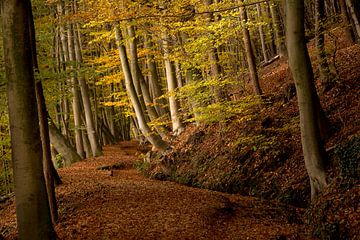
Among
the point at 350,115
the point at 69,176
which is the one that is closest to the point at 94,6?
the point at 69,176

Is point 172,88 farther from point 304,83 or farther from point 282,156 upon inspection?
point 304,83

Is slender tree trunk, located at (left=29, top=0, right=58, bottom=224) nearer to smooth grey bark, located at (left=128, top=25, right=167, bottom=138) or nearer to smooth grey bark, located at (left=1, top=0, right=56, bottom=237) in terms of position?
smooth grey bark, located at (left=1, top=0, right=56, bottom=237)

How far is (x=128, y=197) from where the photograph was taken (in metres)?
9.68

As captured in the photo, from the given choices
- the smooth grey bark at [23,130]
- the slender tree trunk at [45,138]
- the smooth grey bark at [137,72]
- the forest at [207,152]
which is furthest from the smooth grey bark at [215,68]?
the smooth grey bark at [23,130]

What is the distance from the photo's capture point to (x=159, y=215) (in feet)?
27.1

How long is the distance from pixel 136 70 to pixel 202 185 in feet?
21.6

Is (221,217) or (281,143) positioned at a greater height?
(281,143)

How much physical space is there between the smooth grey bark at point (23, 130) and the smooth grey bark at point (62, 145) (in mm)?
11029

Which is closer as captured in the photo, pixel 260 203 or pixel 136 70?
pixel 260 203

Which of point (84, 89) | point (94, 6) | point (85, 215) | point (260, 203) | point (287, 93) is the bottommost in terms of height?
point (260, 203)

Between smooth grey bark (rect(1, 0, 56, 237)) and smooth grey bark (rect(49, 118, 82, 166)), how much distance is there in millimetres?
11029

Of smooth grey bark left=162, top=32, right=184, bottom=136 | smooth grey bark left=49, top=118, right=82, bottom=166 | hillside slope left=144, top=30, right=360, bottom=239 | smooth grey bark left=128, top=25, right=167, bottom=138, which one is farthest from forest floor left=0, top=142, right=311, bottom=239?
smooth grey bark left=128, top=25, right=167, bottom=138

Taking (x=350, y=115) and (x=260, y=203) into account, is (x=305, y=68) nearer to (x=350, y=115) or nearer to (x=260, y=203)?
(x=350, y=115)

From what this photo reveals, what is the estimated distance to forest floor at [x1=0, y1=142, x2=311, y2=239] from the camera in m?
7.36
